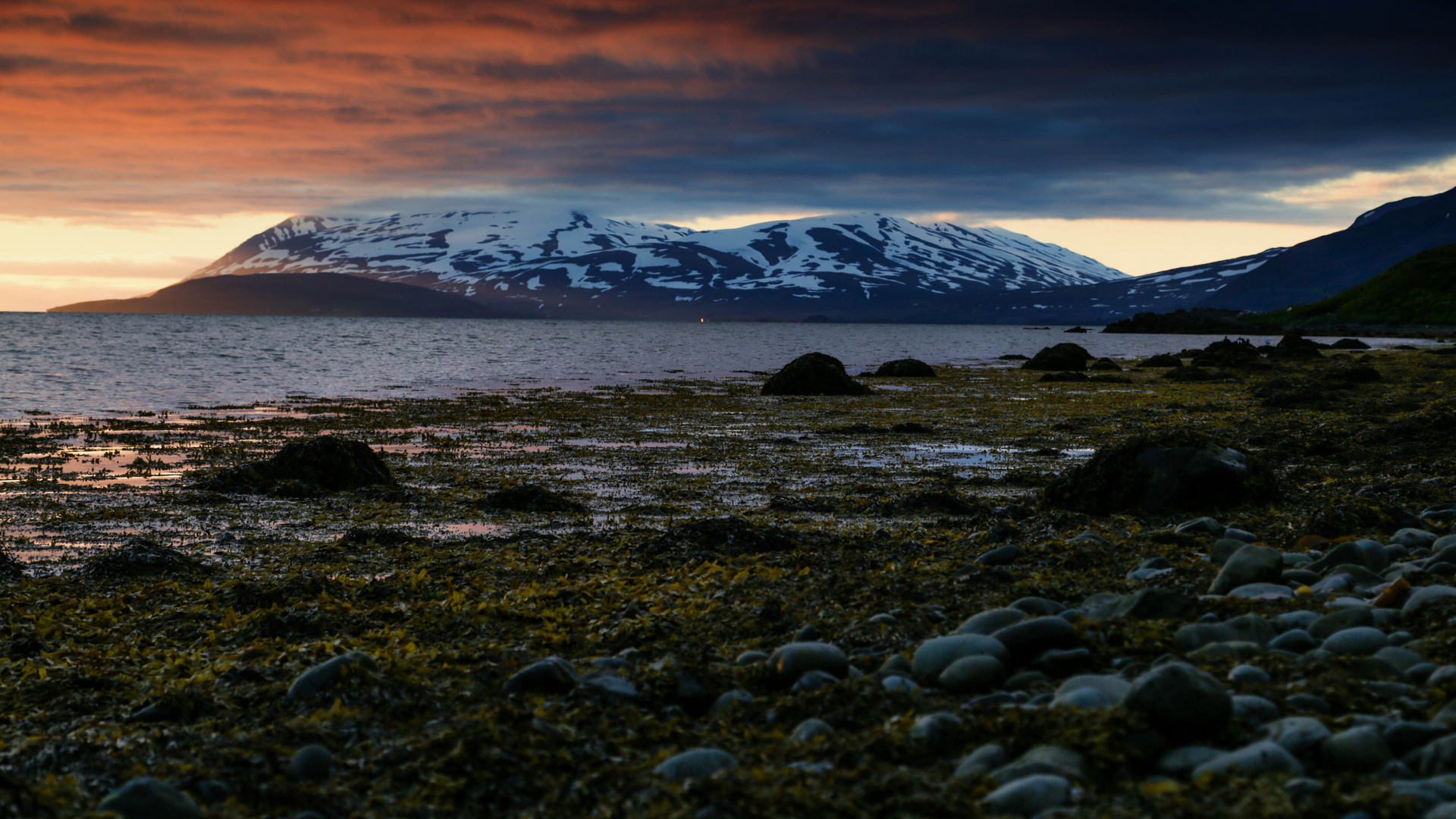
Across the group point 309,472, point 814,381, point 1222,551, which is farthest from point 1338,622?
point 814,381

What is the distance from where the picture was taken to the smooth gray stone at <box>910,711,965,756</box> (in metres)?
4.80

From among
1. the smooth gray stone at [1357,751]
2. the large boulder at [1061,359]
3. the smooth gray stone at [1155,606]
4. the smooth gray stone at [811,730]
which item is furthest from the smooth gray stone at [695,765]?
the large boulder at [1061,359]

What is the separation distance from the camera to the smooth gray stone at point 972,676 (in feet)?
18.2

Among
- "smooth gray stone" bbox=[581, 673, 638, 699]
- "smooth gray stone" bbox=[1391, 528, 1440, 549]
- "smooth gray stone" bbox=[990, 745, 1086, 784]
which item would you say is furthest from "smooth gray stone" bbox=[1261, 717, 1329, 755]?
"smooth gray stone" bbox=[1391, 528, 1440, 549]

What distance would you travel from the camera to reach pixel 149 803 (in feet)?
14.0

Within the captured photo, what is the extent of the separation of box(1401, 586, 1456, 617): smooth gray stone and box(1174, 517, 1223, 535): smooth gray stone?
370 cm

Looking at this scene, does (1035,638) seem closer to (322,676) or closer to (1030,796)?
(1030,796)

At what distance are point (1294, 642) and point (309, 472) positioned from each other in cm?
1443

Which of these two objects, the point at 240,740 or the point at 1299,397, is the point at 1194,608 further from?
the point at 1299,397

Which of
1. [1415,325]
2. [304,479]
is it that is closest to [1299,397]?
[304,479]

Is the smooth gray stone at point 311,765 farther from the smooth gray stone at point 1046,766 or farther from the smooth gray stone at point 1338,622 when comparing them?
the smooth gray stone at point 1338,622

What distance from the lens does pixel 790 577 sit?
353 inches

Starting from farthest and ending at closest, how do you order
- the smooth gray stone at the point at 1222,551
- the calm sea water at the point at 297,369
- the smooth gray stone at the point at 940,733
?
1. the calm sea water at the point at 297,369
2. the smooth gray stone at the point at 1222,551
3. the smooth gray stone at the point at 940,733

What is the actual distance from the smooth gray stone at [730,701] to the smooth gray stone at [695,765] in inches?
32.0
